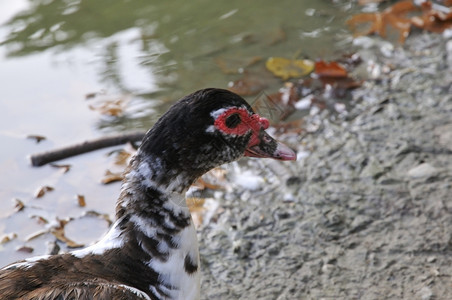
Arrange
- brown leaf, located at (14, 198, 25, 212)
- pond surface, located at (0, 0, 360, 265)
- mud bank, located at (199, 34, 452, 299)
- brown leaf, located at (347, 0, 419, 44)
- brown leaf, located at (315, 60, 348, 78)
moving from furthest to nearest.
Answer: brown leaf, located at (347, 0, 419, 44) → brown leaf, located at (315, 60, 348, 78) → pond surface, located at (0, 0, 360, 265) → brown leaf, located at (14, 198, 25, 212) → mud bank, located at (199, 34, 452, 299)

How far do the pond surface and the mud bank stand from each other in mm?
823

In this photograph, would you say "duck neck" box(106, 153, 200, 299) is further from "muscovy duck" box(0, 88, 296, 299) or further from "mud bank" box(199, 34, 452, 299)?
"mud bank" box(199, 34, 452, 299)

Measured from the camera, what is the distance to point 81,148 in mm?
4629

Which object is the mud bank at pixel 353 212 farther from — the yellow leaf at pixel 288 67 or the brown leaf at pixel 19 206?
the brown leaf at pixel 19 206

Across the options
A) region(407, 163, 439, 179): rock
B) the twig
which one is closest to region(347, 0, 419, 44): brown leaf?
region(407, 163, 439, 179): rock

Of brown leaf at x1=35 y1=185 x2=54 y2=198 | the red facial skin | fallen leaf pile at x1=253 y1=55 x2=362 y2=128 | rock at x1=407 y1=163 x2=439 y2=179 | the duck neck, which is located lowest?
fallen leaf pile at x1=253 y1=55 x2=362 y2=128

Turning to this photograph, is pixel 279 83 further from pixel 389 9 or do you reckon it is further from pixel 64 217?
pixel 64 217

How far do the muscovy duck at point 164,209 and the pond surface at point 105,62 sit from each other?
1.60 metres

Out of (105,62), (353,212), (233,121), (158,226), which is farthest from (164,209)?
(105,62)

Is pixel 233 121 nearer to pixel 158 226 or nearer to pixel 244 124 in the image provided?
pixel 244 124

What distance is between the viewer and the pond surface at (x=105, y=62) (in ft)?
14.9

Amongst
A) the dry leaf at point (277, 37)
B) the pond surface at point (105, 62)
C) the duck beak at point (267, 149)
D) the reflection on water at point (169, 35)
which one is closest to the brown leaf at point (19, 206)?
the pond surface at point (105, 62)

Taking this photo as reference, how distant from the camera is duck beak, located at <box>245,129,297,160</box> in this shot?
9.41ft

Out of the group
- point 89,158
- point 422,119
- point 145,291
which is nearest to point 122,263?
point 145,291
